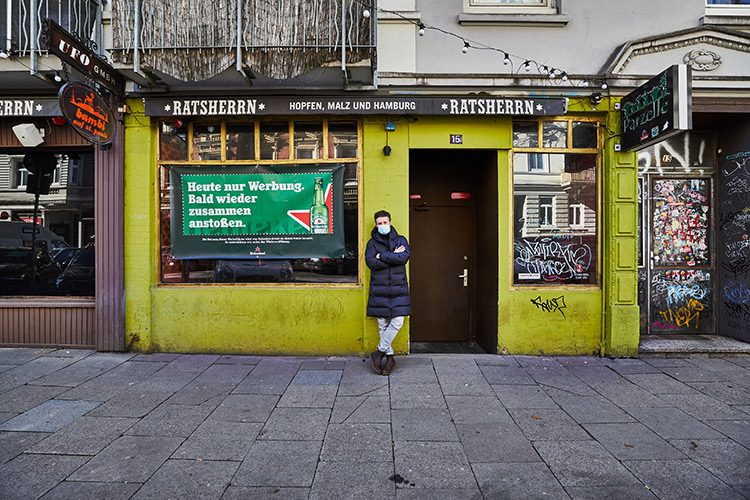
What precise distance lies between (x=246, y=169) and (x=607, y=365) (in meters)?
5.92

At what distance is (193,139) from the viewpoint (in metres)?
6.27

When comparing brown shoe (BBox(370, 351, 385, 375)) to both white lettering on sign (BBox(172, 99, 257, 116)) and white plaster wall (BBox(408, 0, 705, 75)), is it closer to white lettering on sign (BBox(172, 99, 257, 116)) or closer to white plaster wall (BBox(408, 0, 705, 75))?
white lettering on sign (BBox(172, 99, 257, 116))

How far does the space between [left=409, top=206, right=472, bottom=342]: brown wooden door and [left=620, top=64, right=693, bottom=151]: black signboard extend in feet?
8.60

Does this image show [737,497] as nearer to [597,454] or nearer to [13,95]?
[597,454]

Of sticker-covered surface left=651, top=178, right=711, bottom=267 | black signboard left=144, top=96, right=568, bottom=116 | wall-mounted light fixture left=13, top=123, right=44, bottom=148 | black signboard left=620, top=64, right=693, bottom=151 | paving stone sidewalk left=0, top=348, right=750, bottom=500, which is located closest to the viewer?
paving stone sidewalk left=0, top=348, right=750, bottom=500

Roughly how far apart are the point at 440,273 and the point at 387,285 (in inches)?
79.5

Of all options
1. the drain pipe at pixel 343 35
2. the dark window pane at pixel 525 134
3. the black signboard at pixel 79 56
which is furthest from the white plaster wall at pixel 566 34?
the black signboard at pixel 79 56

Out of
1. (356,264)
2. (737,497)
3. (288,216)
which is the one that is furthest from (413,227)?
(737,497)

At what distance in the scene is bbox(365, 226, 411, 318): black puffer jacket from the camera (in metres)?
5.29

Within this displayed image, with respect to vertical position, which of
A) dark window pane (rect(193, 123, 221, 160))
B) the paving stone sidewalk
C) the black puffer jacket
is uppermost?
dark window pane (rect(193, 123, 221, 160))

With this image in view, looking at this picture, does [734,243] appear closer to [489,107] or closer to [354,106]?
[489,107]

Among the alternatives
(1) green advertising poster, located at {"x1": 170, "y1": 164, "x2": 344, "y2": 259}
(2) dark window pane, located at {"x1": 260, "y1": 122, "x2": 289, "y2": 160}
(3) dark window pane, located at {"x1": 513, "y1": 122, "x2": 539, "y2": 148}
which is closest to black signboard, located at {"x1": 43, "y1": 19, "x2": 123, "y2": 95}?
(1) green advertising poster, located at {"x1": 170, "y1": 164, "x2": 344, "y2": 259}

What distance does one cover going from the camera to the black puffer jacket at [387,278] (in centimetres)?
529

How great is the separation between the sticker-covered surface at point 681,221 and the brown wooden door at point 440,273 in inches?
120
